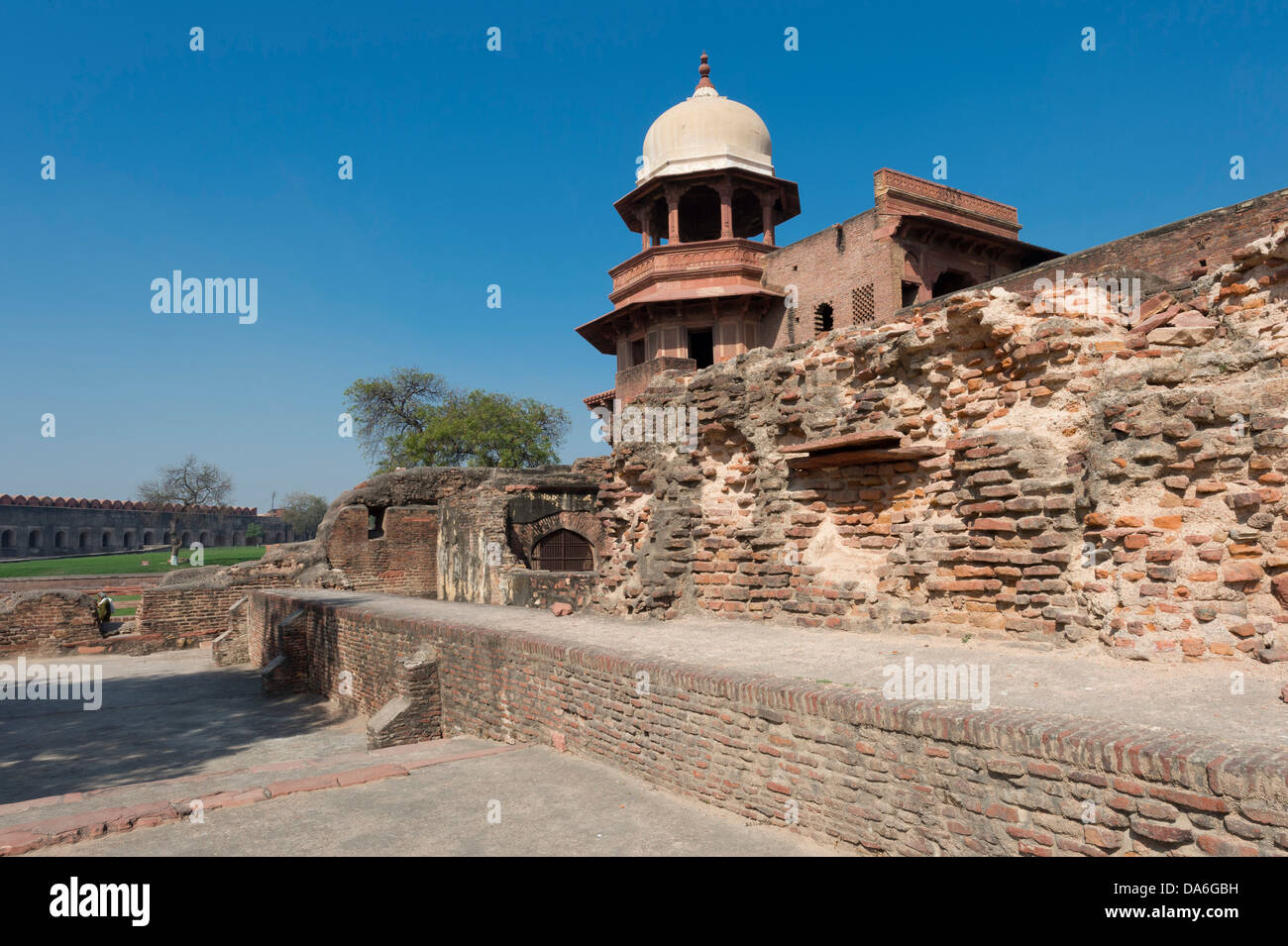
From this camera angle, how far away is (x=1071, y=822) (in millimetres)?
2967

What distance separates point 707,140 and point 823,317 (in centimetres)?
753

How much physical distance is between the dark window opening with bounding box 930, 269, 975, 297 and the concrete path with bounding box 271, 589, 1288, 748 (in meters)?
16.4

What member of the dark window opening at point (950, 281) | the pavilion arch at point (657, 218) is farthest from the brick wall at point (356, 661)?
the dark window opening at point (950, 281)

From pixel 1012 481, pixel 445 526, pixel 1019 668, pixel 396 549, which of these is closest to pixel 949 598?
pixel 1012 481

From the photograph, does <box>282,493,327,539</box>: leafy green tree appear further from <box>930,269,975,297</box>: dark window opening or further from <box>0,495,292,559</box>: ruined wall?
<box>930,269,975,297</box>: dark window opening

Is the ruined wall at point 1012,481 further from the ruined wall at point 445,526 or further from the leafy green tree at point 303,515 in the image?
the leafy green tree at point 303,515

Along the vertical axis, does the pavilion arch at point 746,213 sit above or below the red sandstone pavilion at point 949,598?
above

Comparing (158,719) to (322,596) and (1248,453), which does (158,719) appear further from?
(1248,453)

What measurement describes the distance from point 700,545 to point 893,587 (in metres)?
2.46

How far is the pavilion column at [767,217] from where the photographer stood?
925 inches

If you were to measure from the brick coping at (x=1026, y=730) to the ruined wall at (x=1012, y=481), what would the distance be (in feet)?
6.28

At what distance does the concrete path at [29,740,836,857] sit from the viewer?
3.99 metres

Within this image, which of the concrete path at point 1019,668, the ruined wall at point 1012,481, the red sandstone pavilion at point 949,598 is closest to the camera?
the red sandstone pavilion at point 949,598
